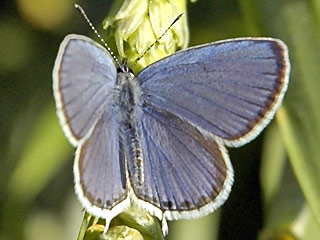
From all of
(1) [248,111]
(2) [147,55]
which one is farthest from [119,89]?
(1) [248,111]

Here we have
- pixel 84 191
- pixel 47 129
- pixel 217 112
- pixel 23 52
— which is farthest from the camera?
pixel 23 52

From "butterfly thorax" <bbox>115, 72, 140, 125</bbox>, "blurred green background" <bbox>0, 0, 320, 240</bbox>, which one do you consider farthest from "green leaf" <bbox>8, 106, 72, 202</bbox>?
"butterfly thorax" <bbox>115, 72, 140, 125</bbox>

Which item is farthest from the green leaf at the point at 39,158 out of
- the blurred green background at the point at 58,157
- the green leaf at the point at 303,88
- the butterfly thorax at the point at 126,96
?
the green leaf at the point at 303,88

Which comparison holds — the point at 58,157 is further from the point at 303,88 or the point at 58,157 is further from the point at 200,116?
the point at 303,88

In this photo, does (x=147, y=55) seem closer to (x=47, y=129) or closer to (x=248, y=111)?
(x=248, y=111)

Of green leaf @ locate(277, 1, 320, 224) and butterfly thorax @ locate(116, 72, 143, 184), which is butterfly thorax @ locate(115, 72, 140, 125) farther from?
green leaf @ locate(277, 1, 320, 224)

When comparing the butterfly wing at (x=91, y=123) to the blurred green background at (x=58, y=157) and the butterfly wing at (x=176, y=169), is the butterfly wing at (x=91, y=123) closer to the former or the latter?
the butterfly wing at (x=176, y=169)

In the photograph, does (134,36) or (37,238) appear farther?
(37,238)
